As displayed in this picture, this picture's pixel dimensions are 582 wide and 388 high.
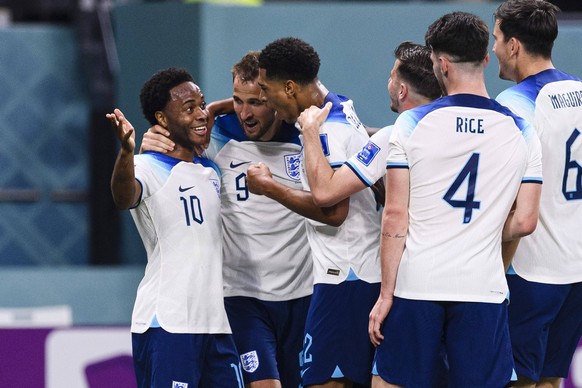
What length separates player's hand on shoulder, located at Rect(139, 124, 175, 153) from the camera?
199 inches

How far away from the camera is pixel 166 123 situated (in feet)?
16.8

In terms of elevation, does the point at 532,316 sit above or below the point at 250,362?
above

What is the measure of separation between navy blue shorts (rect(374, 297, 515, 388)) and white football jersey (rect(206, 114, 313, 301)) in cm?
99

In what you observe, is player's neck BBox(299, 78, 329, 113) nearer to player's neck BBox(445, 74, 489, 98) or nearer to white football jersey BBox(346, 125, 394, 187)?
white football jersey BBox(346, 125, 394, 187)

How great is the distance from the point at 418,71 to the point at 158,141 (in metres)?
1.21

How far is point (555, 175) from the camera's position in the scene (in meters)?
4.82

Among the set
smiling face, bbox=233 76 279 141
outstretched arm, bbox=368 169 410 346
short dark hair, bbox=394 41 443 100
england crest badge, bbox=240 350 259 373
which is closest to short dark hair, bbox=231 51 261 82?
smiling face, bbox=233 76 279 141

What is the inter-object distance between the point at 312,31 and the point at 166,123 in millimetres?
2524

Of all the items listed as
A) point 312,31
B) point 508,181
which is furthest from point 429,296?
point 312,31

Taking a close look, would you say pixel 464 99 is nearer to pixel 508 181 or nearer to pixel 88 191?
pixel 508 181

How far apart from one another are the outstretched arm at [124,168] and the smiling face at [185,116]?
38 cm

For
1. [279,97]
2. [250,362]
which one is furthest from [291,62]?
[250,362]

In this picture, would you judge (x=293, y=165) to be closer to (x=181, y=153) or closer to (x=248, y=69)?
(x=248, y=69)

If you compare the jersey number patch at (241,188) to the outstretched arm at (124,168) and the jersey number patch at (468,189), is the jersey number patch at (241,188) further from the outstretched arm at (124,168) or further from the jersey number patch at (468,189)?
the jersey number patch at (468,189)
